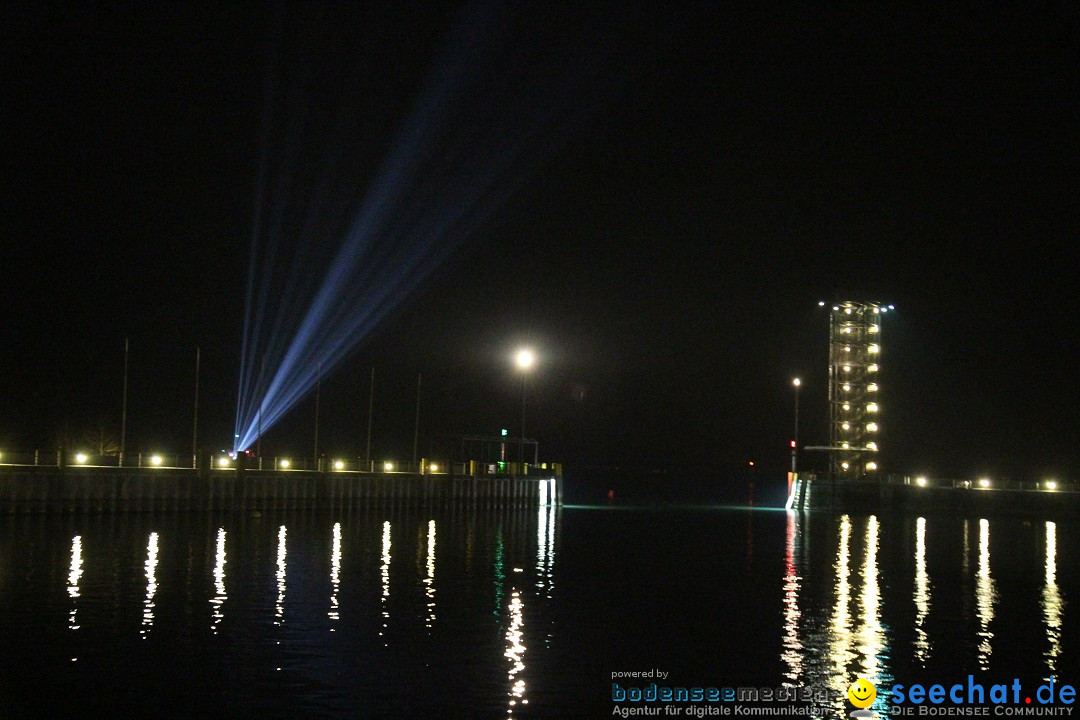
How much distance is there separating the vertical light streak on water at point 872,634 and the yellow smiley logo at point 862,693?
18cm

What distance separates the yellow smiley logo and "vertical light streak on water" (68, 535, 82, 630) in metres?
15.6

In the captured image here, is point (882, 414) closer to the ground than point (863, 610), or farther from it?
farther from it

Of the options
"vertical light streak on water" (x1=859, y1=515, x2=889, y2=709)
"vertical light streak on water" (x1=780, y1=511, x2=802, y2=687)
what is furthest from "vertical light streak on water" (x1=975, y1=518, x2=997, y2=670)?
"vertical light streak on water" (x1=780, y1=511, x2=802, y2=687)

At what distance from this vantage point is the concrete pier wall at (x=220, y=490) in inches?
2156

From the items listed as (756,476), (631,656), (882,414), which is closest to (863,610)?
(631,656)

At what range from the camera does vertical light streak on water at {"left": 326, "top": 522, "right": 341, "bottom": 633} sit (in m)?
26.2

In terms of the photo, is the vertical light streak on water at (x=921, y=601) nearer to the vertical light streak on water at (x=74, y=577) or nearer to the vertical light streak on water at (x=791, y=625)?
the vertical light streak on water at (x=791, y=625)

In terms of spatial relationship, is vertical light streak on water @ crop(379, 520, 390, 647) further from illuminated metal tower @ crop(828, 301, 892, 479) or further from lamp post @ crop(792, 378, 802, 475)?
illuminated metal tower @ crop(828, 301, 892, 479)

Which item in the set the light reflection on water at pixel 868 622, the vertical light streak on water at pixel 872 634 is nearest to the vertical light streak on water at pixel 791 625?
the light reflection on water at pixel 868 622

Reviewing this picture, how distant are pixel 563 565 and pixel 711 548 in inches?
501

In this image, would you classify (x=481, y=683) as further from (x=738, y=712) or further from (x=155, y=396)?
(x=155, y=396)

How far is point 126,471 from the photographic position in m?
58.6

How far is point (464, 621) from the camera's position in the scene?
85.7 feet

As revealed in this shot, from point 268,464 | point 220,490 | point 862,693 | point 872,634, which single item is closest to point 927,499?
point 268,464
